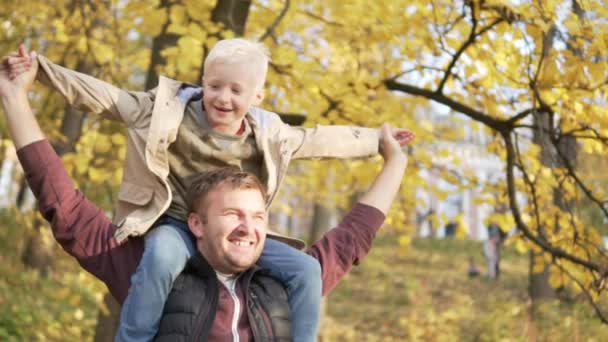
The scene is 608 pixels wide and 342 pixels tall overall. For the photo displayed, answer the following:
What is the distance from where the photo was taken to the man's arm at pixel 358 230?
2.50 metres

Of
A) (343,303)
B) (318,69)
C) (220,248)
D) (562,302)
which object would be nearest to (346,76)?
(318,69)

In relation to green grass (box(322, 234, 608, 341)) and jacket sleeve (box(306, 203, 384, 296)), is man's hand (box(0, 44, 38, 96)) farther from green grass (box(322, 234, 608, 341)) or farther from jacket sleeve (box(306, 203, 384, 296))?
green grass (box(322, 234, 608, 341))

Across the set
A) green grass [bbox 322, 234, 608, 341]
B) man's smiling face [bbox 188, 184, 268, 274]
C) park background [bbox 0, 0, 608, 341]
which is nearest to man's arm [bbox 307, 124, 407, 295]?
man's smiling face [bbox 188, 184, 268, 274]

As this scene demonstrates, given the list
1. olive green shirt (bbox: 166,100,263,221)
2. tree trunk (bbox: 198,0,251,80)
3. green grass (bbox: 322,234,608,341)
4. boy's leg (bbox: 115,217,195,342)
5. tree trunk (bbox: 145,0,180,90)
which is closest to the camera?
boy's leg (bbox: 115,217,195,342)

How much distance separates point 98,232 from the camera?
2328 millimetres

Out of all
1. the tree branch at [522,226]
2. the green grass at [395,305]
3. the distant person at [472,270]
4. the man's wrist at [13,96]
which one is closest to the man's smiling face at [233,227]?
the man's wrist at [13,96]

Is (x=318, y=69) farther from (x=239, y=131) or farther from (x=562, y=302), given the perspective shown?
(x=562, y=302)

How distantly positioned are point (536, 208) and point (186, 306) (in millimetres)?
3326

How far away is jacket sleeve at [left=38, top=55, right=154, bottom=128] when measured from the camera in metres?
2.26

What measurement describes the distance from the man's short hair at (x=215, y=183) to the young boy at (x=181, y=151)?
3.4 inches

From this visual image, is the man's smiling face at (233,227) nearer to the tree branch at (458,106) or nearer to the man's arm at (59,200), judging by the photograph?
the man's arm at (59,200)

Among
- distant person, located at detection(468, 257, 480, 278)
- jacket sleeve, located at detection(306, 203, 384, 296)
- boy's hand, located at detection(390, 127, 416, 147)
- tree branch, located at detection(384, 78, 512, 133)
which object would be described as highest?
tree branch, located at detection(384, 78, 512, 133)

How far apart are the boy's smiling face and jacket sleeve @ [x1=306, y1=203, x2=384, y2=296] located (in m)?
0.53

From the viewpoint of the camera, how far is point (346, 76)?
5684mm
